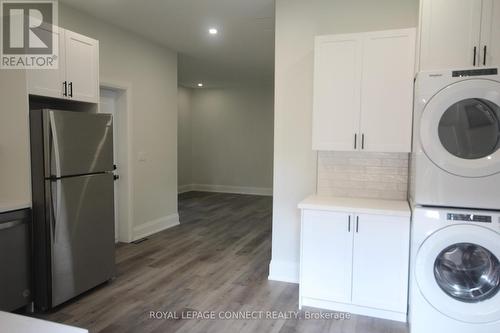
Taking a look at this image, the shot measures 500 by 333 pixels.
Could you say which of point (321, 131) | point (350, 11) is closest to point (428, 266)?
point (321, 131)

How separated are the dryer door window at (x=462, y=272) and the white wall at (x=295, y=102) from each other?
132 centimetres

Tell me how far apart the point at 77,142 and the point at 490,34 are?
3.27m

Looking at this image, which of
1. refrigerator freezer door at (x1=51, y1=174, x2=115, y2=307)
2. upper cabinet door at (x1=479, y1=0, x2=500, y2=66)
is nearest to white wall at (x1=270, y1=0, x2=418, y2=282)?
upper cabinet door at (x1=479, y1=0, x2=500, y2=66)

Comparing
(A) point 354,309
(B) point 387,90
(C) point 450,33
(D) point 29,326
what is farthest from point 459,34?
(D) point 29,326

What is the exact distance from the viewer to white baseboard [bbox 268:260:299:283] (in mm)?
3465

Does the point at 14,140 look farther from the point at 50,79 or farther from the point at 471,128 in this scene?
the point at 471,128

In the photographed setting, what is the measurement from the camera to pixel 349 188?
→ 129 inches

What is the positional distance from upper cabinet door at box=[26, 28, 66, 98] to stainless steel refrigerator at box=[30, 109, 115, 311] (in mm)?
202

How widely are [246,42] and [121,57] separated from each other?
1.73m

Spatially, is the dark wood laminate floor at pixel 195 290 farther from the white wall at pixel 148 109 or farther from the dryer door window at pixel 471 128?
the dryer door window at pixel 471 128

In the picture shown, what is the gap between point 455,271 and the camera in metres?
2.34

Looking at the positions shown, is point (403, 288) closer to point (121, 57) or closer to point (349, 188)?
point (349, 188)

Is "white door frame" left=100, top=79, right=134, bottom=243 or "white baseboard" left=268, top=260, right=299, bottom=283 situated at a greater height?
"white door frame" left=100, top=79, right=134, bottom=243

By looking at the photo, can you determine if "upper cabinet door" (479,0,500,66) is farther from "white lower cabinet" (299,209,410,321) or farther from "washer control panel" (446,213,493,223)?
"white lower cabinet" (299,209,410,321)
